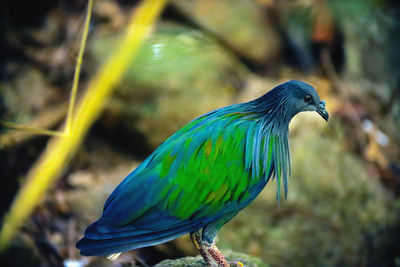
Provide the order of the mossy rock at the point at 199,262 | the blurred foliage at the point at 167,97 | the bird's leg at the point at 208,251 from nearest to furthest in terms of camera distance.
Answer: the bird's leg at the point at 208,251
the mossy rock at the point at 199,262
the blurred foliage at the point at 167,97

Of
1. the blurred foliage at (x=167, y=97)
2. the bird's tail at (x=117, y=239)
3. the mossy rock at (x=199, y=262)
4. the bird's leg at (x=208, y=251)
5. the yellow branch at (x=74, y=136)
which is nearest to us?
the bird's tail at (x=117, y=239)

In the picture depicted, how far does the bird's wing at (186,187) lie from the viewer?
283 cm

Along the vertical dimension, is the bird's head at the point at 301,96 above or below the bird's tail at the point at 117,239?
above

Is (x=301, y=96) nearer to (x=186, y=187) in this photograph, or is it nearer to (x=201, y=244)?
(x=186, y=187)

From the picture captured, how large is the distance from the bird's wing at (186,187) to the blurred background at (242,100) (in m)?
1.74

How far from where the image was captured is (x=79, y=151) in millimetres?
6266

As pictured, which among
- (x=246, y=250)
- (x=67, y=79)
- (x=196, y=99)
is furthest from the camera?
(x=67, y=79)

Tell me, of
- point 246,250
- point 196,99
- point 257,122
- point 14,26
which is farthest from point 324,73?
point 14,26

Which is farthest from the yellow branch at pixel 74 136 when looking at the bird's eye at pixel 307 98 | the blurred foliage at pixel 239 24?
the bird's eye at pixel 307 98

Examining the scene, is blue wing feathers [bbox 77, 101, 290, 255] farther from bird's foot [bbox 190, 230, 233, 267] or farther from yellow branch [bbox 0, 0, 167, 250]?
yellow branch [bbox 0, 0, 167, 250]

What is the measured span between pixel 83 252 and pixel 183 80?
320 centimetres

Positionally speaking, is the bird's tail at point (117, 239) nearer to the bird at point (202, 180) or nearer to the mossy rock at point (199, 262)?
the bird at point (202, 180)

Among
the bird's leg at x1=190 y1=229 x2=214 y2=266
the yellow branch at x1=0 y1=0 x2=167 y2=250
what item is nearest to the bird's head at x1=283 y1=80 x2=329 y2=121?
the bird's leg at x1=190 y1=229 x2=214 y2=266

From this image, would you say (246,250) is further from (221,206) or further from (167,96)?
(221,206)
